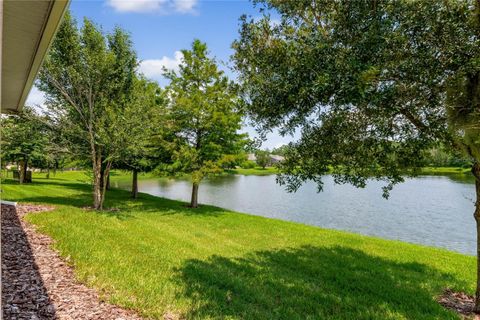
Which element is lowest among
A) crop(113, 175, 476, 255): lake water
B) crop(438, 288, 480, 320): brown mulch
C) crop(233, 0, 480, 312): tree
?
crop(113, 175, 476, 255): lake water

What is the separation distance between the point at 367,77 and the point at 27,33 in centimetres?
521

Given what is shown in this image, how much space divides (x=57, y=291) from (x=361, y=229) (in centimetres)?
1848

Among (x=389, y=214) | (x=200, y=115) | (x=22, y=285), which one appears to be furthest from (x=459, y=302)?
(x=389, y=214)

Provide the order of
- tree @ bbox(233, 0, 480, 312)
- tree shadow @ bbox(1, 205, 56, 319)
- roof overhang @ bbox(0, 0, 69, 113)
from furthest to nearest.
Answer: tree @ bbox(233, 0, 480, 312) → tree shadow @ bbox(1, 205, 56, 319) → roof overhang @ bbox(0, 0, 69, 113)

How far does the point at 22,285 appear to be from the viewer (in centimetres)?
559

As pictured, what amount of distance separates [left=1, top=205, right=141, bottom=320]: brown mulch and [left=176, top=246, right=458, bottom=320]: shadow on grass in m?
1.56

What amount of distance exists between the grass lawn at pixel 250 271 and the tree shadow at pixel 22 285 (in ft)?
2.52

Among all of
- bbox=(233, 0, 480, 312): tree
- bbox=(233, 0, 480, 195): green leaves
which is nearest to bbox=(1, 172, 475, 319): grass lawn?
bbox=(233, 0, 480, 312): tree

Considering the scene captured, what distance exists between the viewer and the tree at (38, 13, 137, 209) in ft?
48.4

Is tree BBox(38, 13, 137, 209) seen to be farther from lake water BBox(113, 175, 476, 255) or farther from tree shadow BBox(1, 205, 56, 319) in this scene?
lake water BBox(113, 175, 476, 255)

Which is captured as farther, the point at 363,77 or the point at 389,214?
the point at 389,214

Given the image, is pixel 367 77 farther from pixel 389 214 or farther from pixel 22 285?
pixel 389 214

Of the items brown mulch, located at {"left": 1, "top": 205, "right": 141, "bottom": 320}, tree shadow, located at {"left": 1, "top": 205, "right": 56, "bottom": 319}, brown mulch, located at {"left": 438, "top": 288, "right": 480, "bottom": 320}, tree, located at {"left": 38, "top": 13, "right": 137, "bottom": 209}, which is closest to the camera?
Result: tree shadow, located at {"left": 1, "top": 205, "right": 56, "bottom": 319}

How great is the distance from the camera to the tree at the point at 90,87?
14.8 metres
